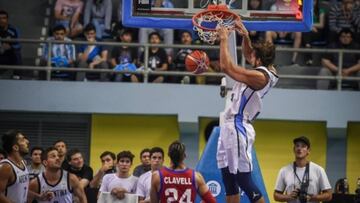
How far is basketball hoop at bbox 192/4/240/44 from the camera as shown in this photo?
520 inches

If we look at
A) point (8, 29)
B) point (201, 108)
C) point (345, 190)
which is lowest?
point (345, 190)

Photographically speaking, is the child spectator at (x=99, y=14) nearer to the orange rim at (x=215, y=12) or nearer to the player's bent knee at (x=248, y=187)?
the orange rim at (x=215, y=12)

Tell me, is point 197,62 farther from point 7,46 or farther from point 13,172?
point 7,46

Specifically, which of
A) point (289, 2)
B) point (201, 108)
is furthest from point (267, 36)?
point (289, 2)

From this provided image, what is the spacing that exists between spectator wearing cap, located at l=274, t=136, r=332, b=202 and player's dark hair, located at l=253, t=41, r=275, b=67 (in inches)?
103

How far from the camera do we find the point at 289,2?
48.8ft

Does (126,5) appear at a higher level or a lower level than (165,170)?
higher

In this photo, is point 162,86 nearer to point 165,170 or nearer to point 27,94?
point 27,94

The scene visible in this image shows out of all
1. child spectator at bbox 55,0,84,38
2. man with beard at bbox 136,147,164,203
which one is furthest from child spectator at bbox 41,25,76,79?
man with beard at bbox 136,147,164,203

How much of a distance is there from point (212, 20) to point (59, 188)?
3.20 metres

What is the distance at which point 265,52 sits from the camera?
42.4ft

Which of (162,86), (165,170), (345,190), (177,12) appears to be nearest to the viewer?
(165,170)

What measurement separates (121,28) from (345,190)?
20.0 ft

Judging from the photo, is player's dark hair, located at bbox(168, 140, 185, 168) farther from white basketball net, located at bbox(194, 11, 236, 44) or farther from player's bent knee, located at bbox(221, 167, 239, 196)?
white basketball net, located at bbox(194, 11, 236, 44)
